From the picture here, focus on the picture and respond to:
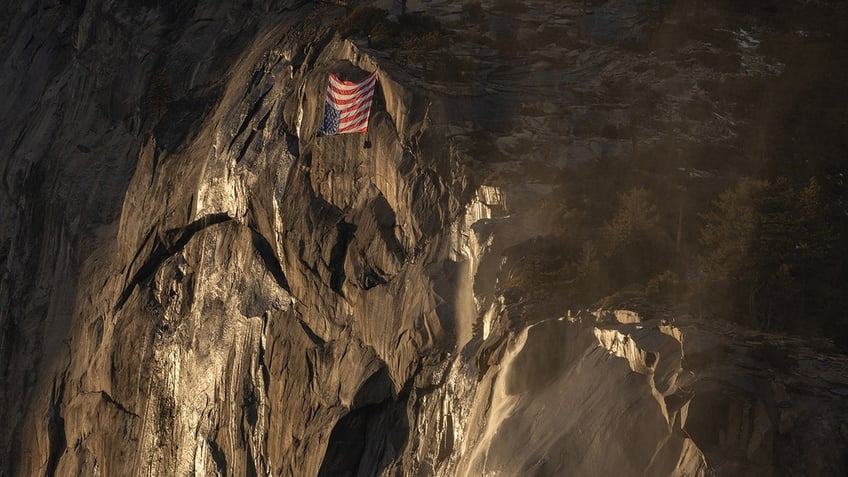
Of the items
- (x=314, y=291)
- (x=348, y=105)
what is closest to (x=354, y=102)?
(x=348, y=105)

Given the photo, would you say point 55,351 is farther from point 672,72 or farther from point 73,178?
point 672,72

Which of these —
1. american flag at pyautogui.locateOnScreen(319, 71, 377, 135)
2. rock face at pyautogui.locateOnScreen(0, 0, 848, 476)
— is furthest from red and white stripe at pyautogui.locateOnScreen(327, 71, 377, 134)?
rock face at pyautogui.locateOnScreen(0, 0, 848, 476)

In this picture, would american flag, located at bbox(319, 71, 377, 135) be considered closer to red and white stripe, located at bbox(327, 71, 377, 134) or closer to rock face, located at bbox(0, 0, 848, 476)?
red and white stripe, located at bbox(327, 71, 377, 134)

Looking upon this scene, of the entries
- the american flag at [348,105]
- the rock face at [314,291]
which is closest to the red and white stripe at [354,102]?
the american flag at [348,105]

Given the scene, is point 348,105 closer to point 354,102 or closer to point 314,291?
point 354,102

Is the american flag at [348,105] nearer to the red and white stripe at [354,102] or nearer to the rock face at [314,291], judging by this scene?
the red and white stripe at [354,102]

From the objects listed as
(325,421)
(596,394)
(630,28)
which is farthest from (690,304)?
(630,28)
